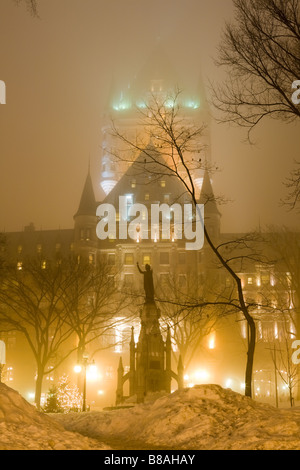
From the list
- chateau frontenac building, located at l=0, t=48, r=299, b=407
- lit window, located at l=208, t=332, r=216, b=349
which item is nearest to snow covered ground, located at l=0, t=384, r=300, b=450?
chateau frontenac building, located at l=0, t=48, r=299, b=407

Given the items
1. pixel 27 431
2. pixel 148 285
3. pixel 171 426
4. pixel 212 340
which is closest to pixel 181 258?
Answer: pixel 212 340

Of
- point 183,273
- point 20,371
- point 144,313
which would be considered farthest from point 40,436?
point 183,273

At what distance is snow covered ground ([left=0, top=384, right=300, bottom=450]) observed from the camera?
848 centimetres

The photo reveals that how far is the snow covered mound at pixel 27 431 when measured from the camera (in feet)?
26.5

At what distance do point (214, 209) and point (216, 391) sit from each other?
72501 millimetres

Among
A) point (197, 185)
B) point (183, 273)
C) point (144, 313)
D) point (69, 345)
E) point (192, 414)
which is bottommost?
point (192, 414)

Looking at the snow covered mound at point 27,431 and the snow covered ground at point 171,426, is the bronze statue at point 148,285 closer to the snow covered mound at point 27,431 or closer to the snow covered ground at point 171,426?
the snow covered ground at point 171,426

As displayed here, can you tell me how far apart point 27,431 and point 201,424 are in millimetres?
3342

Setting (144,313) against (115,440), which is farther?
(144,313)

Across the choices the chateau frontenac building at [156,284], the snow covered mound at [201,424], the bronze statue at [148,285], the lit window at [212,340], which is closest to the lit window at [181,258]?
the chateau frontenac building at [156,284]
